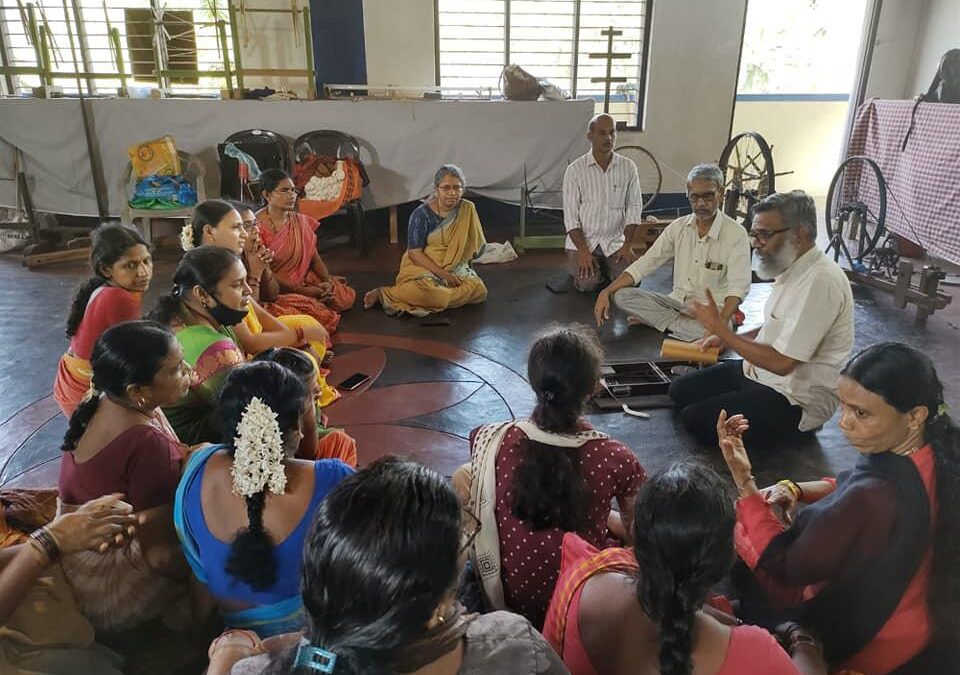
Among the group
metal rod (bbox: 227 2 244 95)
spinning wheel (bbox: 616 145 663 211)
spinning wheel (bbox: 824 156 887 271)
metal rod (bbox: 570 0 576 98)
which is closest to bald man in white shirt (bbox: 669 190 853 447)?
spinning wheel (bbox: 824 156 887 271)

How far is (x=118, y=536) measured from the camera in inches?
60.1

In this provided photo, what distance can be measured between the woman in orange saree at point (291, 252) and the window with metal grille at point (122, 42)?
12.2 feet

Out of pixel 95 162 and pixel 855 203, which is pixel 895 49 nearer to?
pixel 855 203

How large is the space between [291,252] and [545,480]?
9.97 ft

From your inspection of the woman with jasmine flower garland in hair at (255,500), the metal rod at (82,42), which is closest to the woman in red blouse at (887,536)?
the woman with jasmine flower garland in hair at (255,500)

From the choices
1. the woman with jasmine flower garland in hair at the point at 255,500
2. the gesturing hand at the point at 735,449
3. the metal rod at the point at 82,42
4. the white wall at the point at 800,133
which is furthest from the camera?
the white wall at the point at 800,133

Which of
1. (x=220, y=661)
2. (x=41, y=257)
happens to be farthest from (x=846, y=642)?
(x=41, y=257)

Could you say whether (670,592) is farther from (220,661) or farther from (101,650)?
(101,650)

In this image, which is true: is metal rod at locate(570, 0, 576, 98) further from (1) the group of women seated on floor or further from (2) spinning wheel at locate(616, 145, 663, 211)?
(1) the group of women seated on floor

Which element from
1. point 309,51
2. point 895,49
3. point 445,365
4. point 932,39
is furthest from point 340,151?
point 932,39

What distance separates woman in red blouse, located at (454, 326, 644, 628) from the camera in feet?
5.07

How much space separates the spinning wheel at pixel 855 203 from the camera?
5422mm

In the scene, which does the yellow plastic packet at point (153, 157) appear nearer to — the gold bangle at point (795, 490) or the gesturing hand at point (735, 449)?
the gesturing hand at point (735, 449)

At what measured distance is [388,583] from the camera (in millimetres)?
829
